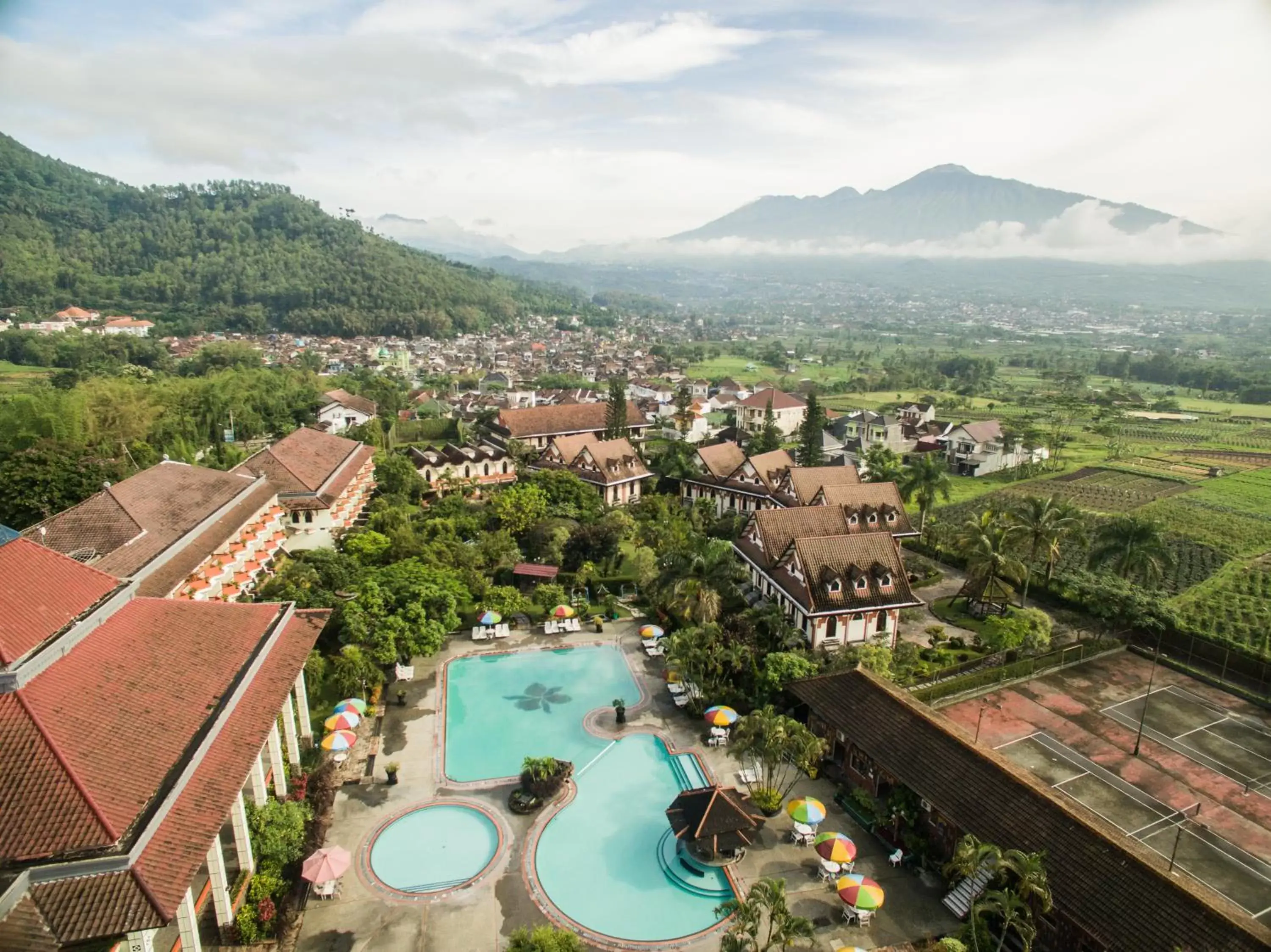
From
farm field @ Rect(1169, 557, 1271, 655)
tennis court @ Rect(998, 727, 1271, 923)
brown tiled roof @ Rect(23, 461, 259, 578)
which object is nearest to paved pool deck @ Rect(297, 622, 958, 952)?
tennis court @ Rect(998, 727, 1271, 923)

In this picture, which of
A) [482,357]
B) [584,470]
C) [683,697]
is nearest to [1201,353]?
[482,357]

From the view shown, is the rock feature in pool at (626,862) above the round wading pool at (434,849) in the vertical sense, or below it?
below

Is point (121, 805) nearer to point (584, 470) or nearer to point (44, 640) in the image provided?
point (44, 640)

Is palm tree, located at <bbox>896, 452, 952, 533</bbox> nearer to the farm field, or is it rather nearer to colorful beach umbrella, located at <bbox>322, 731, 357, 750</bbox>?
the farm field

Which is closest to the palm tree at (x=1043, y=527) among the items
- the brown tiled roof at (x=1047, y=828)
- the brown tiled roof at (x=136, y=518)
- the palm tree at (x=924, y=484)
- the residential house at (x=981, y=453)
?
the palm tree at (x=924, y=484)

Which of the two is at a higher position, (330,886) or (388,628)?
(388,628)

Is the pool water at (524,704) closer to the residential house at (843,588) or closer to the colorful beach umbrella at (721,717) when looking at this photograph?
the colorful beach umbrella at (721,717)
